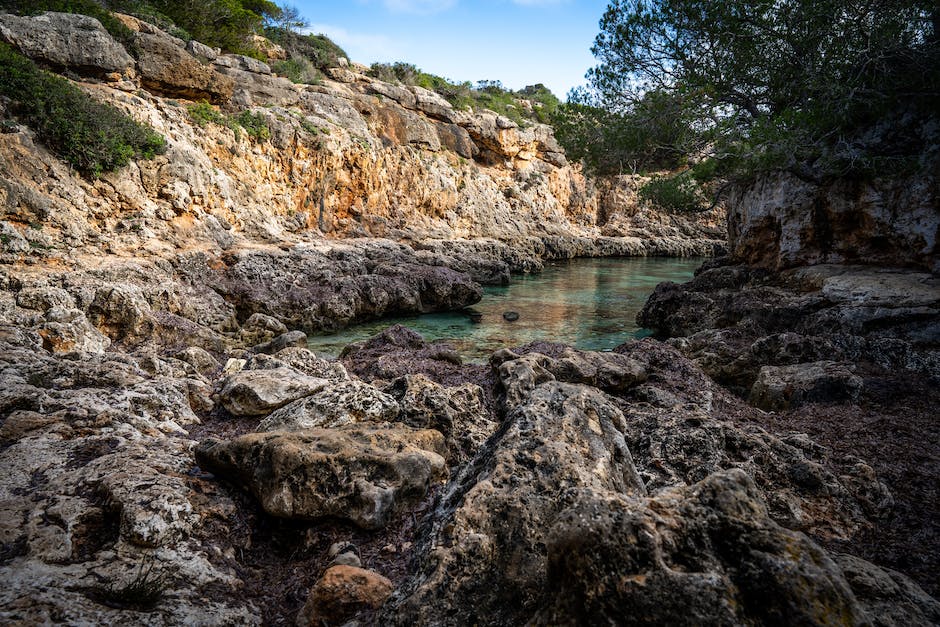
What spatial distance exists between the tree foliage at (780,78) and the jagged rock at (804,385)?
610cm

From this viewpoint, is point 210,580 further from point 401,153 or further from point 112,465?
point 401,153

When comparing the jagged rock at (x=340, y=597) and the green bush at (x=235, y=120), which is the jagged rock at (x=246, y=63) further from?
the jagged rock at (x=340, y=597)

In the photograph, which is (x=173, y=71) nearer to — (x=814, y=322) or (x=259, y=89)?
(x=259, y=89)

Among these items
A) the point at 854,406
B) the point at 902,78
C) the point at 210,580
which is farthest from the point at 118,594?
the point at 902,78

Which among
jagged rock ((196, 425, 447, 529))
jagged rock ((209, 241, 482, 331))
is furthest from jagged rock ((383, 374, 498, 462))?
jagged rock ((209, 241, 482, 331))

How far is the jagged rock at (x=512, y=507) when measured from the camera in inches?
79.2

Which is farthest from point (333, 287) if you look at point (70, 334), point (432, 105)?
point (432, 105)

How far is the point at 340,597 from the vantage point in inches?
99.2

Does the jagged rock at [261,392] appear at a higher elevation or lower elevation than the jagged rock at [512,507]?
lower

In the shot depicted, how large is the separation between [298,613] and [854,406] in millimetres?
6540

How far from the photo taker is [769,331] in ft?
33.6

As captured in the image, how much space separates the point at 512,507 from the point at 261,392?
14.2 feet

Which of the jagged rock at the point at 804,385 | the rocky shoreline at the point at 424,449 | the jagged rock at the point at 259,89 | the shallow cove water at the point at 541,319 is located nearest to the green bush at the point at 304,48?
the jagged rock at the point at 259,89

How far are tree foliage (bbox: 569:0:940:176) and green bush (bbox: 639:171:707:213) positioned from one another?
1345 mm
